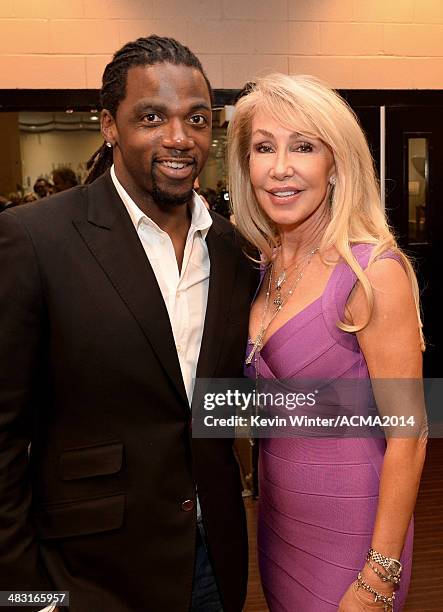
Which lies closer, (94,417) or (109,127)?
(94,417)

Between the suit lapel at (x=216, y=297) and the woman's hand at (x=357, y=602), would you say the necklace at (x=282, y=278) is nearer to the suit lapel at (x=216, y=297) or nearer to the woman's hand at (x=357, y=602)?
the suit lapel at (x=216, y=297)

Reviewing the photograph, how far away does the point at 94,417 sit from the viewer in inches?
51.1

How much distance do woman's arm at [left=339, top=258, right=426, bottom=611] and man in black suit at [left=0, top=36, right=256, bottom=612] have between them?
0.95ft

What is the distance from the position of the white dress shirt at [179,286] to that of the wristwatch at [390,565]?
50 cm

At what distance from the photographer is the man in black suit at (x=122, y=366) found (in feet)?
4.10

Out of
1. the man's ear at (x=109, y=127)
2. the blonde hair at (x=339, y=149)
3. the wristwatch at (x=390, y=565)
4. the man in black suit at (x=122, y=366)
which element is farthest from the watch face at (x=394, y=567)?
the man's ear at (x=109, y=127)

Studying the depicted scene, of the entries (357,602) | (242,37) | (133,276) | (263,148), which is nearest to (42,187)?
(242,37)

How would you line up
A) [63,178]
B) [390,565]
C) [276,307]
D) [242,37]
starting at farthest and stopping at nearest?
[63,178], [242,37], [276,307], [390,565]

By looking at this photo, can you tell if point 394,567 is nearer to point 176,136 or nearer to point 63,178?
→ point 176,136

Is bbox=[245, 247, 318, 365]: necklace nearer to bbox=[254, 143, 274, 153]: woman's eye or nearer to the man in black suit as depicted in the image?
the man in black suit

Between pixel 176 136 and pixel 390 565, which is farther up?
pixel 176 136

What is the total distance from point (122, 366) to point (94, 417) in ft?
0.38

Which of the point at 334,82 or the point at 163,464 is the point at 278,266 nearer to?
the point at 163,464

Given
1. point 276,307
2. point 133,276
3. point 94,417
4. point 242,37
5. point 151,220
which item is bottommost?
point 94,417
